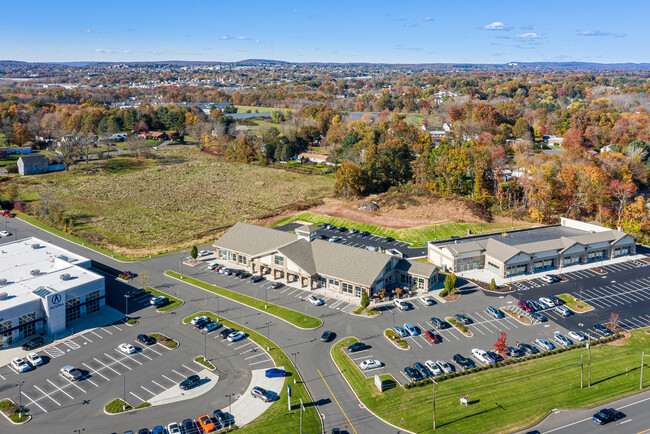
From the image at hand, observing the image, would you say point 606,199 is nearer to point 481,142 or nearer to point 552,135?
point 481,142

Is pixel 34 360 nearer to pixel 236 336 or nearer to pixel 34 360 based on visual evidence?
pixel 34 360

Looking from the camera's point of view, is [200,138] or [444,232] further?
[200,138]

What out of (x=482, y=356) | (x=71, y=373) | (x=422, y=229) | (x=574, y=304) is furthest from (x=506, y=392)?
(x=422, y=229)

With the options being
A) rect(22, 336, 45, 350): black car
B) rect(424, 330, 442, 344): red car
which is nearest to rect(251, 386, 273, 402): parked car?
rect(424, 330, 442, 344): red car

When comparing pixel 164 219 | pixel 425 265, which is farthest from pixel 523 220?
pixel 164 219

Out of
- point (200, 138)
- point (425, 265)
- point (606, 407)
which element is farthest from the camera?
point (200, 138)

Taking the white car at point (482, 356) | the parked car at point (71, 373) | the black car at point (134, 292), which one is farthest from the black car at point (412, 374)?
the black car at point (134, 292)

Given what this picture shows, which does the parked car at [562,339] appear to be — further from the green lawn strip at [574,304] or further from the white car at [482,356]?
the white car at [482,356]
